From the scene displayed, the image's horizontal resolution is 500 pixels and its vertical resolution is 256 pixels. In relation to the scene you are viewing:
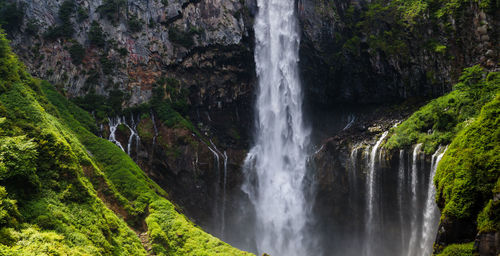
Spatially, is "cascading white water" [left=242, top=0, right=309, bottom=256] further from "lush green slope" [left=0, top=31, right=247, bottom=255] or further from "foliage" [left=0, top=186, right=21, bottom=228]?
"foliage" [left=0, top=186, right=21, bottom=228]

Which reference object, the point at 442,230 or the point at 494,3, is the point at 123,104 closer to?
the point at 442,230

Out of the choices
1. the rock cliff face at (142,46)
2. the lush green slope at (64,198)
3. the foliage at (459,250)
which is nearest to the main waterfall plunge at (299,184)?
the rock cliff face at (142,46)

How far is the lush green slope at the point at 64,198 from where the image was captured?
399 inches

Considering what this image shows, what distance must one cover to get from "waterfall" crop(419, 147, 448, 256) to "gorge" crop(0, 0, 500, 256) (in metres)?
0.11

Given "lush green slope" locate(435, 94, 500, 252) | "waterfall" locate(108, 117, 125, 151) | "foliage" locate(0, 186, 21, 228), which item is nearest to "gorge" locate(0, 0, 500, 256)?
"lush green slope" locate(435, 94, 500, 252)

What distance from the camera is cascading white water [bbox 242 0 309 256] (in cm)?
3206

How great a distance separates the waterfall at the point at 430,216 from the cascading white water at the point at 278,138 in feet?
41.6

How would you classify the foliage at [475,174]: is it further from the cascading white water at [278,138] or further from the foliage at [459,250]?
the cascading white water at [278,138]

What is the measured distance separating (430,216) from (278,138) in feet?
60.6

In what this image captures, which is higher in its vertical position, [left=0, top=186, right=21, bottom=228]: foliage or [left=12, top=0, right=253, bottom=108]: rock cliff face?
[left=12, top=0, right=253, bottom=108]: rock cliff face

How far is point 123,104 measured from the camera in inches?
1264

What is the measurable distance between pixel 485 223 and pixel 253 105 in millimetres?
27573

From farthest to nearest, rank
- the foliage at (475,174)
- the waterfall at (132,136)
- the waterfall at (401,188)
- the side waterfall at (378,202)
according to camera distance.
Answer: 1. the waterfall at (132,136)
2. the waterfall at (401,188)
3. the side waterfall at (378,202)
4. the foliage at (475,174)

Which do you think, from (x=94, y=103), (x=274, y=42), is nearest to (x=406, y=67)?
(x=274, y=42)
